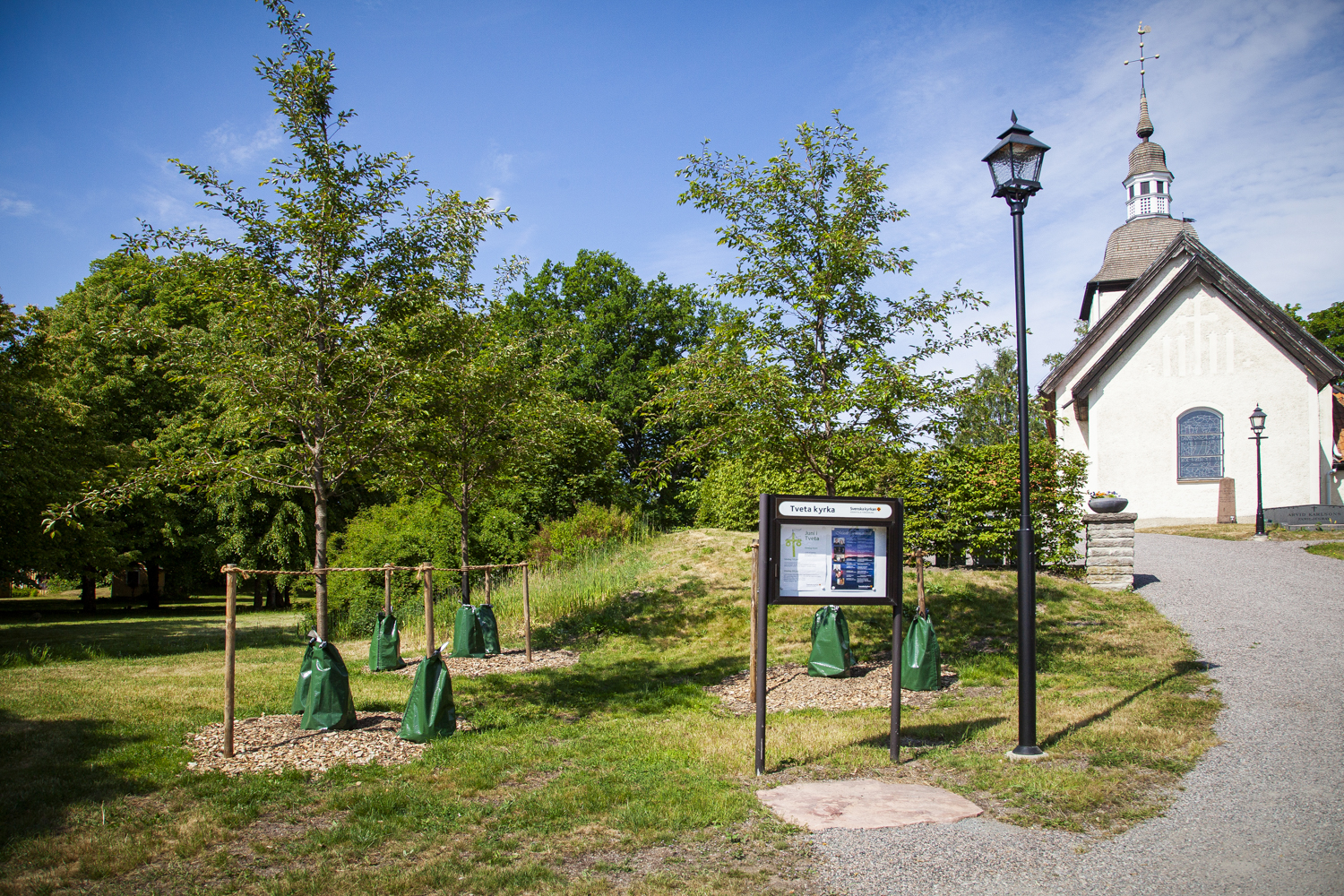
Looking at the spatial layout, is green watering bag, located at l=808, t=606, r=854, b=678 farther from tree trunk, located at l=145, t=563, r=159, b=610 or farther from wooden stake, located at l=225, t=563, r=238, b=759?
tree trunk, located at l=145, t=563, r=159, b=610

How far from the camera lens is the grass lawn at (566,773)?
430 centimetres

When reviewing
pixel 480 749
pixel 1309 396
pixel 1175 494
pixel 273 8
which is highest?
pixel 273 8

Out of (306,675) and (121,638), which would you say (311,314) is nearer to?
(306,675)

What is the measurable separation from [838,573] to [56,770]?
611cm

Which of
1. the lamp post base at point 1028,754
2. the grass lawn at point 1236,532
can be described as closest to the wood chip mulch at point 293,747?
the lamp post base at point 1028,754

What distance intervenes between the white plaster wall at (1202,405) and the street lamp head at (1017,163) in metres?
20.5

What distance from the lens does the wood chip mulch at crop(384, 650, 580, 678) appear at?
10820mm

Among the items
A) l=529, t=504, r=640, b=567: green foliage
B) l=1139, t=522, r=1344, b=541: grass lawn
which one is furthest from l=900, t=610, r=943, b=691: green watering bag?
l=1139, t=522, r=1344, b=541: grass lawn

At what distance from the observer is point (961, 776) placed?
5.75 meters

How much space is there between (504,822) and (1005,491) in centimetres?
1168

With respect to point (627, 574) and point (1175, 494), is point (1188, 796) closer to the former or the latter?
point (627, 574)

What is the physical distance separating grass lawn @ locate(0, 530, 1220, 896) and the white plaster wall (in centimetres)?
1610

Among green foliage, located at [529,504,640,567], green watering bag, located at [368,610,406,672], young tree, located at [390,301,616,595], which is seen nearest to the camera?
young tree, located at [390,301,616,595]

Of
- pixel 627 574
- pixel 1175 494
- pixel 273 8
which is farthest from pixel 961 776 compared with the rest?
pixel 1175 494
